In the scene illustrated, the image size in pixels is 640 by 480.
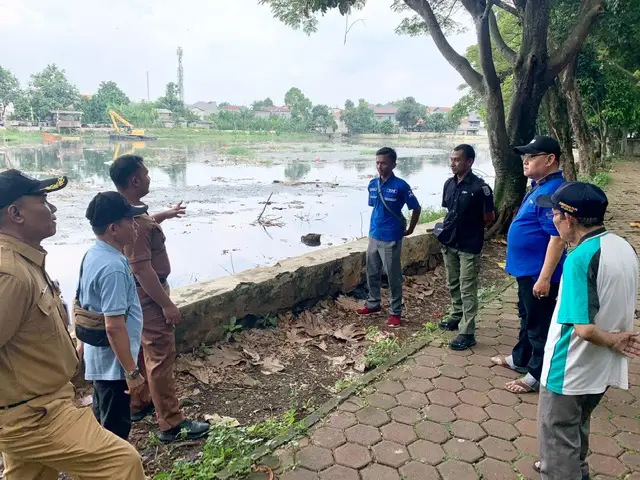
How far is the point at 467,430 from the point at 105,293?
2275mm

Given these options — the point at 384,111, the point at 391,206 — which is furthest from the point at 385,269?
the point at 384,111

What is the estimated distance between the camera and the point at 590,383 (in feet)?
7.20

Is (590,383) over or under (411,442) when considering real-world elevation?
over

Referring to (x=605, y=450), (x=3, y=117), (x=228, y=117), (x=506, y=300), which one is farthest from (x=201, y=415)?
(x=228, y=117)

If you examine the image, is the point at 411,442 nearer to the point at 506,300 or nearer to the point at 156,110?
the point at 506,300

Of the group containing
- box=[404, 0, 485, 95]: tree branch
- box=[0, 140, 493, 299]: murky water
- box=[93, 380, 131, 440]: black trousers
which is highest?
box=[404, 0, 485, 95]: tree branch

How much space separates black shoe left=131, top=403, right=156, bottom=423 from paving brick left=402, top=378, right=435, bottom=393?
1.81m

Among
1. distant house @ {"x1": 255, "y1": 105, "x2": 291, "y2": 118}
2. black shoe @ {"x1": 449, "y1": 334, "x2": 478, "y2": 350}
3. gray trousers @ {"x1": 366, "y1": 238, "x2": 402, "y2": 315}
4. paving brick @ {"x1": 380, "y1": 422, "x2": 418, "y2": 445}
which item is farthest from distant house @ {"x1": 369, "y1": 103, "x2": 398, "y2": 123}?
paving brick @ {"x1": 380, "y1": 422, "x2": 418, "y2": 445}

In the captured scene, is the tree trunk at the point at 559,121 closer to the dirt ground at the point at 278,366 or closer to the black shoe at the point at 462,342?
the dirt ground at the point at 278,366

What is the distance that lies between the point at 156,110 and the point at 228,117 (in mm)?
11277

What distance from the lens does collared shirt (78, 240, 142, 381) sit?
232cm

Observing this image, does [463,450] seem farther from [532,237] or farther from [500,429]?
[532,237]

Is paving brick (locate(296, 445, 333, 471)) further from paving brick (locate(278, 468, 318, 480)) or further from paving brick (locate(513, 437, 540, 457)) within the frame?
paving brick (locate(513, 437, 540, 457))

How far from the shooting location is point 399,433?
3088 mm
